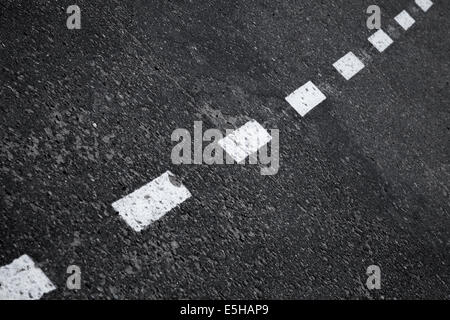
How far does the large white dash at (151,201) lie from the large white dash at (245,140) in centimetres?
54

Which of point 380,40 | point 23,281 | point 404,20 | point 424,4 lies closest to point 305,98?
point 380,40

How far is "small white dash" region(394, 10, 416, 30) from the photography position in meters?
5.48

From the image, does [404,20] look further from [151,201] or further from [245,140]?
[151,201]

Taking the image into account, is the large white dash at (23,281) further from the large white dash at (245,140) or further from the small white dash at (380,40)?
the small white dash at (380,40)

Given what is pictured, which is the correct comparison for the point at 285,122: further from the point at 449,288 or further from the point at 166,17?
the point at 449,288

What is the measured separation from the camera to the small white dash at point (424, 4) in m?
6.16

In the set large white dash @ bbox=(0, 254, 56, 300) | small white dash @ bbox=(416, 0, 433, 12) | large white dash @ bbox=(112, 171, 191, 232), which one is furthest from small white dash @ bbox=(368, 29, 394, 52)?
large white dash @ bbox=(0, 254, 56, 300)

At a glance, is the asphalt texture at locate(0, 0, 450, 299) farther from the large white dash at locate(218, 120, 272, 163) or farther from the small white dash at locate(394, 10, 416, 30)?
the small white dash at locate(394, 10, 416, 30)

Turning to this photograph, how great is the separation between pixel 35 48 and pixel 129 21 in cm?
87

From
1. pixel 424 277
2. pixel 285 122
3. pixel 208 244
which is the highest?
pixel 285 122

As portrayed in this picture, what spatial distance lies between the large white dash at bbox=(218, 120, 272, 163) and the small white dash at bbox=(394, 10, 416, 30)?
11.1 feet
